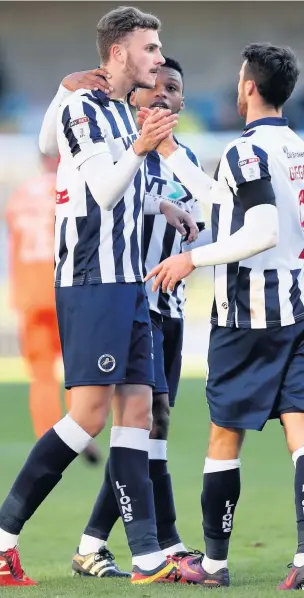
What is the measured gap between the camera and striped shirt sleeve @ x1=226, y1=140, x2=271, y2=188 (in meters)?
3.62

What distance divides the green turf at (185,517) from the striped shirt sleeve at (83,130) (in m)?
1.38

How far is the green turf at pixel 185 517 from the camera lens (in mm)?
3883

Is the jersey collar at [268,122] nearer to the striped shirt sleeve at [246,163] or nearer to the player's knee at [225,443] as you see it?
the striped shirt sleeve at [246,163]

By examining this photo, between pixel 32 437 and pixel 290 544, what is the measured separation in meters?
4.09

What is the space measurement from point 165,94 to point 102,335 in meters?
1.26

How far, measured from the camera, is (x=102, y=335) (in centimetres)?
391

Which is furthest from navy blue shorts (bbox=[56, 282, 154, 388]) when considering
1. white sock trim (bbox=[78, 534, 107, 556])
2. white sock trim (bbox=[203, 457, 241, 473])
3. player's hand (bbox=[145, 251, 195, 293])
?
white sock trim (bbox=[78, 534, 107, 556])

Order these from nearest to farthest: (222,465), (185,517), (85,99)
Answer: (222,465) → (85,99) → (185,517)

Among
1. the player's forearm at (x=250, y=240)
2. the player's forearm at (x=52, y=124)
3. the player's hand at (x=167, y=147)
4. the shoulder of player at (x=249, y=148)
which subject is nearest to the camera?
the player's forearm at (x=250, y=240)

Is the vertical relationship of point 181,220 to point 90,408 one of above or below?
above

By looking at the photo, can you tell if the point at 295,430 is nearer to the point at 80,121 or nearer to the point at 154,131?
the point at 154,131

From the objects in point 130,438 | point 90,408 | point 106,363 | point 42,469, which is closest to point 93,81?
point 106,363

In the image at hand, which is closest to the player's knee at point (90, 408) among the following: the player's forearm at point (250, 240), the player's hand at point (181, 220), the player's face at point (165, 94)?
the player's forearm at point (250, 240)

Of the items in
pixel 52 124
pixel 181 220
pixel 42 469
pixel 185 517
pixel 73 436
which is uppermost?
pixel 52 124
